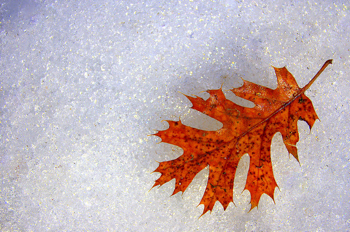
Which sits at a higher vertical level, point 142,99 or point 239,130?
point 142,99

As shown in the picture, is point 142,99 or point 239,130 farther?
point 142,99

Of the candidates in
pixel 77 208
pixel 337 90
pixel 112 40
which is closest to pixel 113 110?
pixel 112 40

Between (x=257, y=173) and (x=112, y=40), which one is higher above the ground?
(x=112, y=40)

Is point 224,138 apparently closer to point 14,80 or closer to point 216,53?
point 216,53

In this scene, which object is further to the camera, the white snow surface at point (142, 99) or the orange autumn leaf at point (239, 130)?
the white snow surface at point (142, 99)
